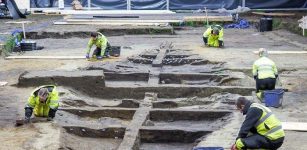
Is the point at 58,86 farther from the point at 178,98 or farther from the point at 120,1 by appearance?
the point at 120,1

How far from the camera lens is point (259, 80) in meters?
14.0

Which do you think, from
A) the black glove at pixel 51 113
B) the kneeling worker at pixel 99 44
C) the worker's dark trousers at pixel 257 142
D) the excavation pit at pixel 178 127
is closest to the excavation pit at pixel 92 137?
the black glove at pixel 51 113

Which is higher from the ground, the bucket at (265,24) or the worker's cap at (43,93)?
the bucket at (265,24)

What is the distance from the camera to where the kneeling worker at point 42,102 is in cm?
1129

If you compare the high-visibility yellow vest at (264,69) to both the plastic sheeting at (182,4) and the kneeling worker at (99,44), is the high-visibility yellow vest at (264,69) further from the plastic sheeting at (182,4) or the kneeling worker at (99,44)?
the plastic sheeting at (182,4)

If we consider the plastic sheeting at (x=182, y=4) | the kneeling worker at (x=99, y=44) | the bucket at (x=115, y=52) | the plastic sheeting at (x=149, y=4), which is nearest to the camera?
the kneeling worker at (x=99, y=44)

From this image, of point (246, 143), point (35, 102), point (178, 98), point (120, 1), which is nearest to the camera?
point (246, 143)

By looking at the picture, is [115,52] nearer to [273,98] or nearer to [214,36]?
[214,36]

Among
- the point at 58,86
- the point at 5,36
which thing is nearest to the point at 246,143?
the point at 58,86

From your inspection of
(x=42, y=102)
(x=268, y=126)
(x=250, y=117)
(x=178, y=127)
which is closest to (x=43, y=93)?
(x=42, y=102)

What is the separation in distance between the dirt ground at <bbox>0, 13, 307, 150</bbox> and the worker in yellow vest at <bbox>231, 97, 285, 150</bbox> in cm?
117

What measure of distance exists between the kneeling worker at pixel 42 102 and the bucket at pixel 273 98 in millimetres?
4948

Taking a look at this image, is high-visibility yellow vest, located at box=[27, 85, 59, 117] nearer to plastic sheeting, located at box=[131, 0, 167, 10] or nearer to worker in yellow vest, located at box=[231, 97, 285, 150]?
worker in yellow vest, located at box=[231, 97, 285, 150]

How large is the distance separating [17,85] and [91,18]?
1675 centimetres
